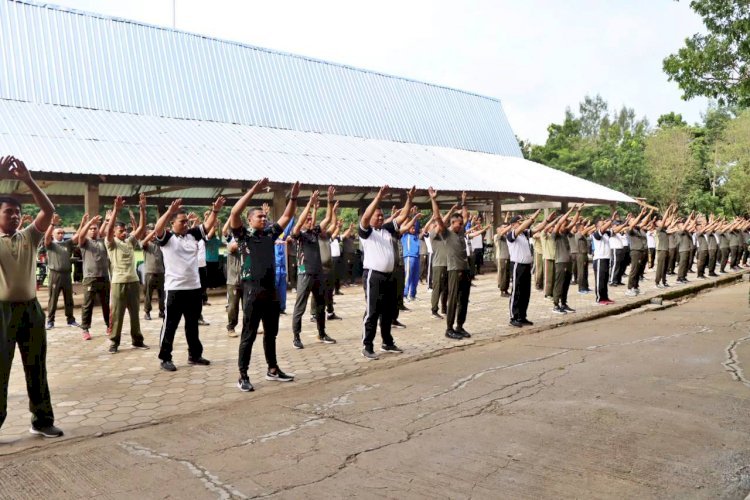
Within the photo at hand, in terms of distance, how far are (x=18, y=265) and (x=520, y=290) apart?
747 cm

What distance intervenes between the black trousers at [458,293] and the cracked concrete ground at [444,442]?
2.02 metres

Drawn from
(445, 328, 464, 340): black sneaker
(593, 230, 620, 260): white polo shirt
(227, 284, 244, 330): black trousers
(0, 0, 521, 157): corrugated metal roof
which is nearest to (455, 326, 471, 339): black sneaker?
(445, 328, 464, 340): black sneaker

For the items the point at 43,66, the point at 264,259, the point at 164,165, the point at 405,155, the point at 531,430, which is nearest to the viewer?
the point at 531,430

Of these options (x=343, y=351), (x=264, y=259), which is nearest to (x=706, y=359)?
(x=343, y=351)

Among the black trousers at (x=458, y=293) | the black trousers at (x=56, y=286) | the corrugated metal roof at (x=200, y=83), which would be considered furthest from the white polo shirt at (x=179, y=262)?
the corrugated metal roof at (x=200, y=83)

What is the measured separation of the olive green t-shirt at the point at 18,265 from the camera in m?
4.70

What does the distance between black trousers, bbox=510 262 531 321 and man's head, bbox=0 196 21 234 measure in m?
7.31

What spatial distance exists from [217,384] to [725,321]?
878 cm

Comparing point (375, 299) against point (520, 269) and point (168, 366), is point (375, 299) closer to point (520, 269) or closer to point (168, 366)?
point (168, 366)

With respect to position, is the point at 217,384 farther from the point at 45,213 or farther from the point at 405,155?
the point at 405,155

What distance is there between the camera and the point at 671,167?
137 ft

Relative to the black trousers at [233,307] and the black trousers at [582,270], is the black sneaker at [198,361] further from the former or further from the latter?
the black trousers at [582,270]

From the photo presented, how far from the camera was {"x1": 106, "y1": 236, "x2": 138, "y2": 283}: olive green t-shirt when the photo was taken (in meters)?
8.53

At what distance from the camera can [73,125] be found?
14898 millimetres
